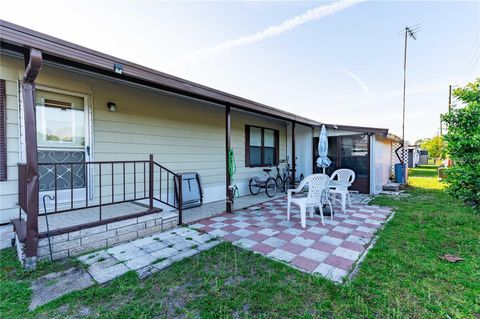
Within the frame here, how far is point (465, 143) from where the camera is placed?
124 inches

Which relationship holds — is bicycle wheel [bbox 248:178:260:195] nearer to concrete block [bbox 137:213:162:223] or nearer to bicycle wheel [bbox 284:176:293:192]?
bicycle wheel [bbox 284:176:293:192]

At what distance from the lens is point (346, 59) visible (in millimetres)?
9812

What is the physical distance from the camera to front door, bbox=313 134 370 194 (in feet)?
24.7

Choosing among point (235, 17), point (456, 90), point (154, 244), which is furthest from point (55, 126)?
point (456, 90)

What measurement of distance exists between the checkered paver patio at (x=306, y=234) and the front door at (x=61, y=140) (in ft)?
7.42

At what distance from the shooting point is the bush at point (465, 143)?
10.3 feet

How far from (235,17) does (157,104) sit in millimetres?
4038

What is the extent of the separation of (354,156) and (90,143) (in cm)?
777

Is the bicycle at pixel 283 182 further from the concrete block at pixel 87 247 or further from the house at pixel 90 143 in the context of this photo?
the concrete block at pixel 87 247

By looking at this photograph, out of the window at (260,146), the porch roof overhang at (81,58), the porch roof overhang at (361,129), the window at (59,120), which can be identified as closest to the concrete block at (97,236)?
the window at (59,120)

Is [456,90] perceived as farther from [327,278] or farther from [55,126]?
[55,126]

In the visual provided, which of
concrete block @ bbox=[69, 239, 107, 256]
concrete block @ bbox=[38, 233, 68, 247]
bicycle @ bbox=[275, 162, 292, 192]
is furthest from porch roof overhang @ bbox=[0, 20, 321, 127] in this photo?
bicycle @ bbox=[275, 162, 292, 192]

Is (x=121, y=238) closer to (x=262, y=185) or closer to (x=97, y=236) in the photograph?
(x=97, y=236)

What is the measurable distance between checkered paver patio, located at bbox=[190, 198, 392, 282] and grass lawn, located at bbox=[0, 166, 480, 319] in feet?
0.75
